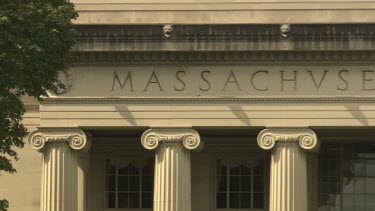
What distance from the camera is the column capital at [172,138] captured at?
1618 inches

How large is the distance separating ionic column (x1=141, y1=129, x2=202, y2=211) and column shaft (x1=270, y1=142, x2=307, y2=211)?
8.37ft

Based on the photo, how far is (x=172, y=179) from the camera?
40.9m

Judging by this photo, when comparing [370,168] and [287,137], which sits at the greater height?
[287,137]

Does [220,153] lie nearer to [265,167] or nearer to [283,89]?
[265,167]

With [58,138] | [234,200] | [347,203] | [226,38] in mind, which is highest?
[226,38]

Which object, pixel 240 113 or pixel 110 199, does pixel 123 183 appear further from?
pixel 240 113

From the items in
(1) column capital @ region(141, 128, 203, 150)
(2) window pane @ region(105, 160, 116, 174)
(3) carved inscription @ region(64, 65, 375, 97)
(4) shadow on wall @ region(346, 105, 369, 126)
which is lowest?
(2) window pane @ region(105, 160, 116, 174)

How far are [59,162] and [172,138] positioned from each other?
359 centimetres

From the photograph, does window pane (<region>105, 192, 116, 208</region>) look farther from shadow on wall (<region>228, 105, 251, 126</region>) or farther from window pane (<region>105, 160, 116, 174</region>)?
shadow on wall (<region>228, 105, 251, 126</region>)

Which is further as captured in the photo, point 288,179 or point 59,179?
point 59,179

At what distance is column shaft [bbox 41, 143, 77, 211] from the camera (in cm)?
4088

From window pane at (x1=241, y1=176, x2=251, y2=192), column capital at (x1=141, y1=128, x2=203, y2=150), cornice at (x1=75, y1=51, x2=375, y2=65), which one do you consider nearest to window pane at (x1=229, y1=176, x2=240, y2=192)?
window pane at (x1=241, y1=176, x2=251, y2=192)

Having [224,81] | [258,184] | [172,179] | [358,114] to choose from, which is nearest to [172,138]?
[172,179]

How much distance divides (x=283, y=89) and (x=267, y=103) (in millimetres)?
662
